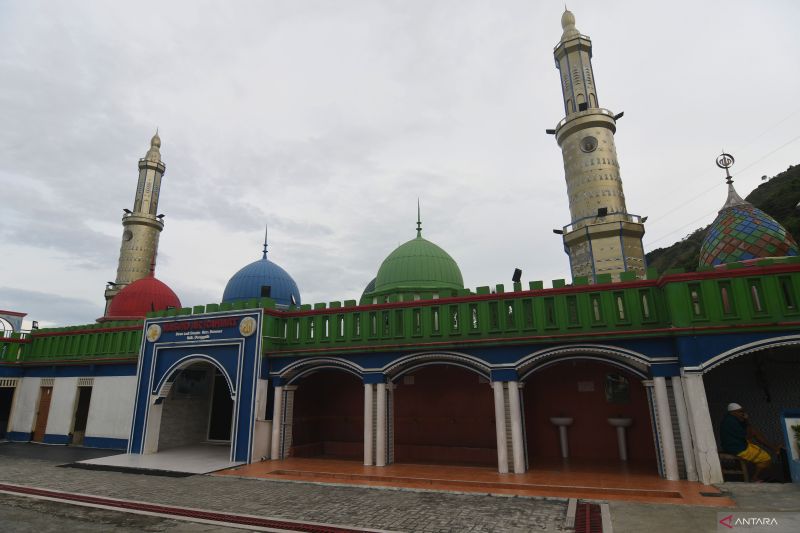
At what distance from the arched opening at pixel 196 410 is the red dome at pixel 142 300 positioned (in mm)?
5012

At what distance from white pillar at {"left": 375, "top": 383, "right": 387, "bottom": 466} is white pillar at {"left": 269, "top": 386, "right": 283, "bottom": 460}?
3.83 metres

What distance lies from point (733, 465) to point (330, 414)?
44.5 feet

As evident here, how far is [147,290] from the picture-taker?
81.9 feet

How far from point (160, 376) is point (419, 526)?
552 inches

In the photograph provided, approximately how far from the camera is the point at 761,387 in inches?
510

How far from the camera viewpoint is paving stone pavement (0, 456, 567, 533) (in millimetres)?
8341

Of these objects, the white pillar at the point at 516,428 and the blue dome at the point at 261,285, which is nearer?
the white pillar at the point at 516,428

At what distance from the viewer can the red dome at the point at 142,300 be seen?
947 inches

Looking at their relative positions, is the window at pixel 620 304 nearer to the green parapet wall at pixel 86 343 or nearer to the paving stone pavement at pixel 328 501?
the paving stone pavement at pixel 328 501

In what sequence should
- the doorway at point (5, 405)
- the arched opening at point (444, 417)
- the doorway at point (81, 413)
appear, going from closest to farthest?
the arched opening at point (444, 417) → the doorway at point (81, 413) → the doorway at point (5, 405)

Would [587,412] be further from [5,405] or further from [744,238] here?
[5,405]

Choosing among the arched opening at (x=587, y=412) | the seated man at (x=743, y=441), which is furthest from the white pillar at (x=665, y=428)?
the arched opening at (x=587, y=412)

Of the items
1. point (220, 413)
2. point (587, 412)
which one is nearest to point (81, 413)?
point (220, 413)

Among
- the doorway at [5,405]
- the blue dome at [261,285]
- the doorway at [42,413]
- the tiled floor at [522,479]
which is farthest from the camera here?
the blue dome at [261,285]
